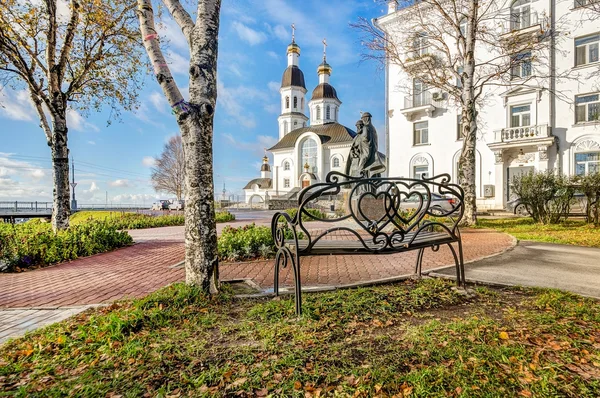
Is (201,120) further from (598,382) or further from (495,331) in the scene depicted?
(598,382)

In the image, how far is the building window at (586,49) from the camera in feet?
60.1

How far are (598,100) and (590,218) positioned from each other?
43.5ft

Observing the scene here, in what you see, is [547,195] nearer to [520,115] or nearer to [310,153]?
[520,115]

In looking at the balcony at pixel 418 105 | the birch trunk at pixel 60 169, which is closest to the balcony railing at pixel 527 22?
the balcony at pixel 418 105

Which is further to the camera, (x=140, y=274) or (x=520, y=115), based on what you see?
(x=520, y=115)

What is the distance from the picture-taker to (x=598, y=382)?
5.76 feet

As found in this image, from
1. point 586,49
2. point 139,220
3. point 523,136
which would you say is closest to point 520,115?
point 523,136

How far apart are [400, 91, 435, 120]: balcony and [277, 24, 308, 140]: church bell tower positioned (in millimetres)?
34597

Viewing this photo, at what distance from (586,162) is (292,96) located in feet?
153

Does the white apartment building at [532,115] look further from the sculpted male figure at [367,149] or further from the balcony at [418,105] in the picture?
the sculpted male figure at [367,149]

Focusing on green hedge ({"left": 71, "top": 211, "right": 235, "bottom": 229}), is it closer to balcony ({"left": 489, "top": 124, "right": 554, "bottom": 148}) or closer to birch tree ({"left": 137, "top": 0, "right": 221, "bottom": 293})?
birch tree ({"left": 137, "top": 0, "right": 221, "bottom": 293})

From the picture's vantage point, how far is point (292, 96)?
57.2 metres

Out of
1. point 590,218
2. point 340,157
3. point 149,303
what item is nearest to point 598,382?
point 149,303

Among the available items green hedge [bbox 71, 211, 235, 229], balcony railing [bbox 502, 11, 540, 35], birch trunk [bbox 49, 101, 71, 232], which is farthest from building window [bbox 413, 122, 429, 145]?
birch trunk [bbox 49, 101, 71, 232]
